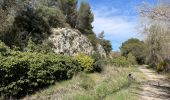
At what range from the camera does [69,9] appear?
63.3 meters

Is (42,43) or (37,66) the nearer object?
(37,66)

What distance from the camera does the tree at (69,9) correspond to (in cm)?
6234

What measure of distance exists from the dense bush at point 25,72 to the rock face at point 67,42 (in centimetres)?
1342

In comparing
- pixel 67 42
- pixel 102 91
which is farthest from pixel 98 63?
pixel 102 91

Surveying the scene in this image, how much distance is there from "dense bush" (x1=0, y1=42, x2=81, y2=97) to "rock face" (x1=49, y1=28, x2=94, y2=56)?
1342 cm

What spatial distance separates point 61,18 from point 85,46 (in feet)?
16.2

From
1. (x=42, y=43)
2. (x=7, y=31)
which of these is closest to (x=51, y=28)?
(x=42, y=43)

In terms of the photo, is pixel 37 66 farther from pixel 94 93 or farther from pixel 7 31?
pixel 7 31

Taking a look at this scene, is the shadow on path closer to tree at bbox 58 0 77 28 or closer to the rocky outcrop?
the rocky outcrop

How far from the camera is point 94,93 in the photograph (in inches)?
705

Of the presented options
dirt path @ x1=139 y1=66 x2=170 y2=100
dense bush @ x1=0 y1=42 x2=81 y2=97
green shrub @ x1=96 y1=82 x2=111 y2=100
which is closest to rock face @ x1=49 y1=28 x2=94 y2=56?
dirt path @ x1=139 y1=66 x2=170 y2=100

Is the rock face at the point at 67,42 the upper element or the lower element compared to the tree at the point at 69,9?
lower

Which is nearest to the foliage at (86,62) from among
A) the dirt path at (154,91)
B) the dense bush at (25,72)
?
the dirt path at (154,91)

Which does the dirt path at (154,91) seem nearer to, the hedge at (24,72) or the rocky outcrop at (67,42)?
the hedge at (24,72)
